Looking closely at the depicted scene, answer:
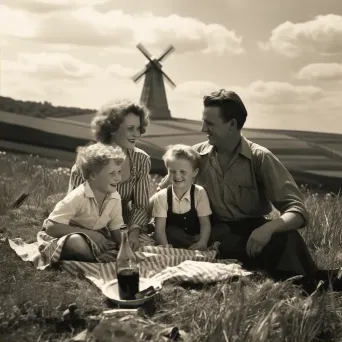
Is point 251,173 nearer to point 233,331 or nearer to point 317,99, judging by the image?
point 233,331

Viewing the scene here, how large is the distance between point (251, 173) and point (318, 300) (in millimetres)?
1663

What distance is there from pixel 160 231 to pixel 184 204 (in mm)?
299

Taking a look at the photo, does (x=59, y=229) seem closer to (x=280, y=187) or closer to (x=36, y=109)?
(x=280, y=187)

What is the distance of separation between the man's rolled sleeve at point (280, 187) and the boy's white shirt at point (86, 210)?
3.96ft

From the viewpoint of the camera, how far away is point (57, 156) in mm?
11750

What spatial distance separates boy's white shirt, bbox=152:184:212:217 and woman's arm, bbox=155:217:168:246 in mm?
42

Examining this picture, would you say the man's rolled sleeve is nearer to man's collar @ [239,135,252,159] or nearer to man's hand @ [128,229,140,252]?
man's collar @ [239,135,252,159]

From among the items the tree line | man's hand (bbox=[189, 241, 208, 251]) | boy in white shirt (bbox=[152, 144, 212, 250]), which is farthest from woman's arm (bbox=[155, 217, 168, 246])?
the tree line

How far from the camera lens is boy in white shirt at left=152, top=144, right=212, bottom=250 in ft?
14.8

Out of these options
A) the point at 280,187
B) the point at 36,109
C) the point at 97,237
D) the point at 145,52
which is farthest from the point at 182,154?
the point at 145,52

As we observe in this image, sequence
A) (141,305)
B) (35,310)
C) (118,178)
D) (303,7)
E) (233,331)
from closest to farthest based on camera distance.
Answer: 1. (233,331)
2. (35,310)
3. (141,305)
4. (118,178)
5. (303,7)

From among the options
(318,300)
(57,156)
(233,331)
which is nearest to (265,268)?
(318,300)

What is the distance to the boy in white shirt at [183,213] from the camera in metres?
4.51

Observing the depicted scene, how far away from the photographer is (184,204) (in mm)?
4609
